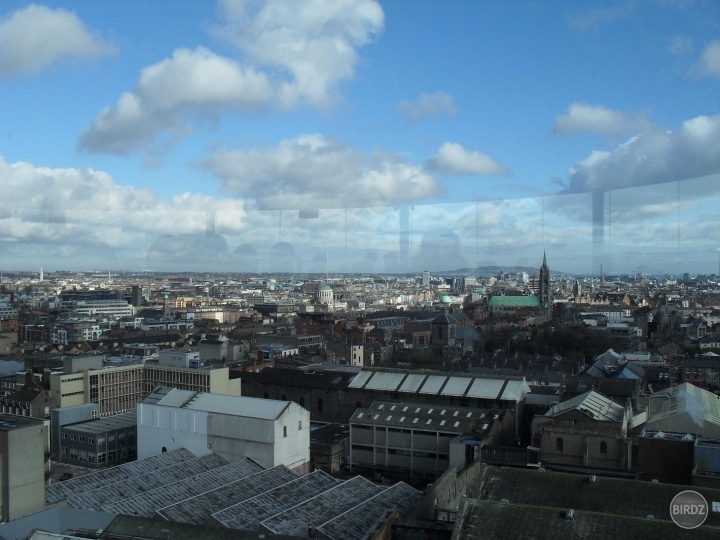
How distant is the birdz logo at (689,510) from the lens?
5789 millimetres

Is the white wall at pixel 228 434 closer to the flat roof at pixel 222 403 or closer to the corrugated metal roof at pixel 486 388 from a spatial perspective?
the flat roof at pixel 222 403

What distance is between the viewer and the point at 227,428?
1092cm

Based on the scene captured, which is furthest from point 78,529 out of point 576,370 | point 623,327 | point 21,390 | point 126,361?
point 623,327

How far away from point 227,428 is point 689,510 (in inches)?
278

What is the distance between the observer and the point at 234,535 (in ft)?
22.0

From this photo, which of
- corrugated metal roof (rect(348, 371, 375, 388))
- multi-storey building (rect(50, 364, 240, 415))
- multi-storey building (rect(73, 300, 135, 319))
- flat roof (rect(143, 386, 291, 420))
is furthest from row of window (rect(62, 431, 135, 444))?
multi-storey building (rect(73, 300, 135, 319))

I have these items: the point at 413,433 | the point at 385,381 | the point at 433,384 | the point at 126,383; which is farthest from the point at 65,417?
the point at 433,384

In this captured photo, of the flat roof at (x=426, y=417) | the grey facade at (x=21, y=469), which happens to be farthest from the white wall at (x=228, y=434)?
the grey facade at (x=21, y=469)

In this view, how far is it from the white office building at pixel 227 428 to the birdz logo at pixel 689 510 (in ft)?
19.9

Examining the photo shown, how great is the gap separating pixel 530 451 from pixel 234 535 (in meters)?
5.35

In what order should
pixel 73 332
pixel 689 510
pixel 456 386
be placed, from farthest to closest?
pixel 73 332
pixel 456 386
pixel 689 510

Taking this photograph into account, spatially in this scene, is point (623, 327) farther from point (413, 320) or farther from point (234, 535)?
point (234, 535)

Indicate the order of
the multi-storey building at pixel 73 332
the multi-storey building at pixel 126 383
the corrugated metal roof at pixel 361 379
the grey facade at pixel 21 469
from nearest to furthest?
the grey facade at pixel 21 469, the multi-storey building at pixel 126 383, the corrugated metal roof at pixel 361 379, the multi-storey building at pixel 73 332

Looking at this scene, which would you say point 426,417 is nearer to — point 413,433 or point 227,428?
point 413,433
